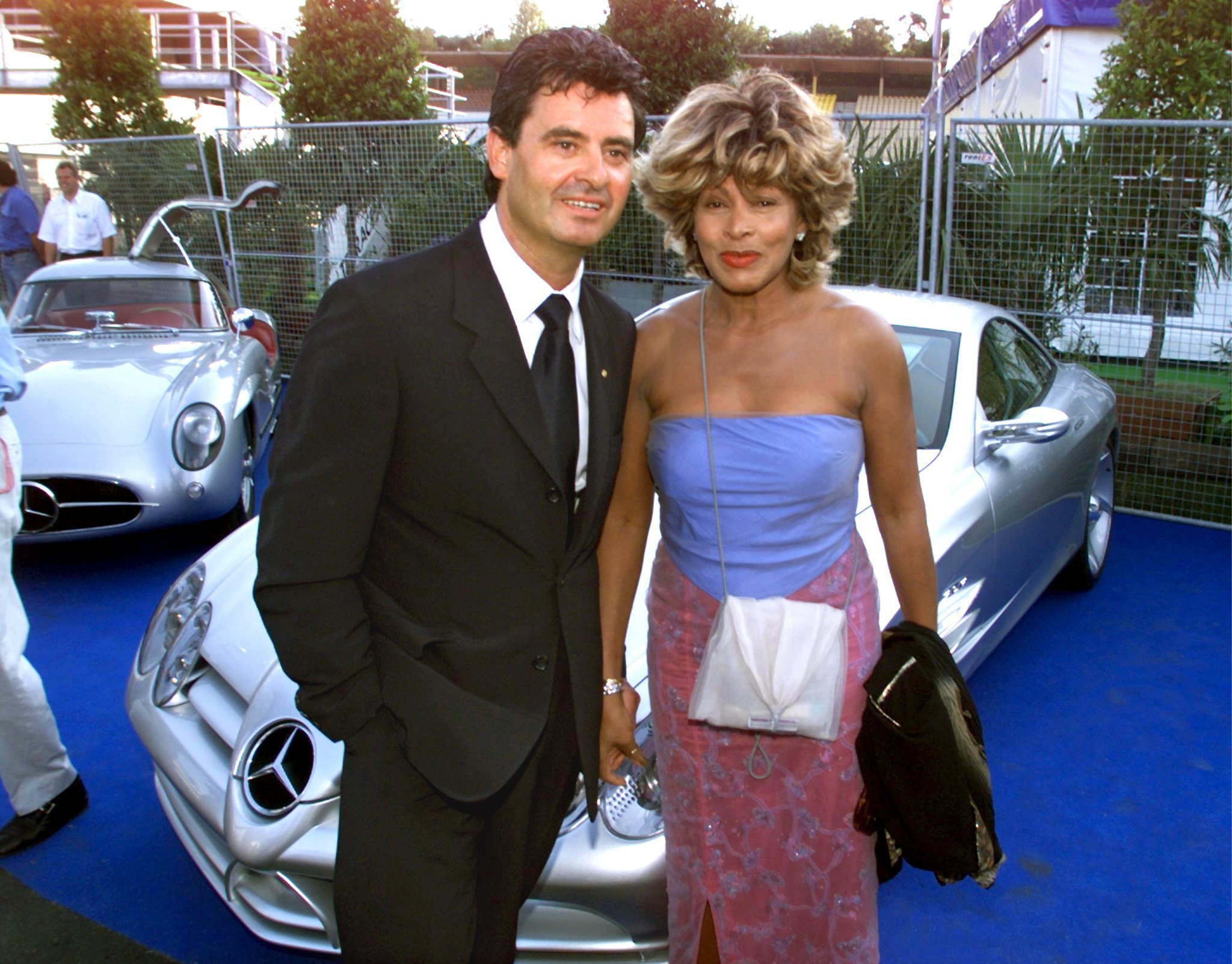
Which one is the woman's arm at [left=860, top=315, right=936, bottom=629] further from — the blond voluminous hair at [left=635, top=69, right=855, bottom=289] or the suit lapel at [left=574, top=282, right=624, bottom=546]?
the suit lapel at [left=574, top=282, right=624, bottom=546]

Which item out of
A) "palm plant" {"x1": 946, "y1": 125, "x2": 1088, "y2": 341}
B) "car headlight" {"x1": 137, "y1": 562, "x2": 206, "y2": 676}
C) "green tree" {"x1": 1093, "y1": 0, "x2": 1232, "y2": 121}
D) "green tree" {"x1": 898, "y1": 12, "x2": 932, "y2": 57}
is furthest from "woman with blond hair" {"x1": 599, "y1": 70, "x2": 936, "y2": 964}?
"green tree" {"x1": 898, "y1": 12, "x2": 932, "y2": 57}

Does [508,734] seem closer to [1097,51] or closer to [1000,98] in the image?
[1097,51]

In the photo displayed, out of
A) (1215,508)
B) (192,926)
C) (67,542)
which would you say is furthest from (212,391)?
(1215,508)

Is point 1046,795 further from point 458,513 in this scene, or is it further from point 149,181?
point 149,181

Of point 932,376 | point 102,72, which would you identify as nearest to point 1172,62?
point 932,376

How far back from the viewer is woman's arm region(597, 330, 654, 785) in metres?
1.90

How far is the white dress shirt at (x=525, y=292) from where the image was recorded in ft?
5.27

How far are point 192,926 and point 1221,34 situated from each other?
7.36 metres

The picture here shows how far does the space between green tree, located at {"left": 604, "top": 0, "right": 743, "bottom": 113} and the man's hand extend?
8.65 metres

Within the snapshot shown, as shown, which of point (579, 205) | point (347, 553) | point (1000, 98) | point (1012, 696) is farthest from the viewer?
point (1000, 98)

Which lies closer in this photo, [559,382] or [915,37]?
[559,382]

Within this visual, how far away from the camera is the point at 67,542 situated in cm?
552

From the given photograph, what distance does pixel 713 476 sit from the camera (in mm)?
1776

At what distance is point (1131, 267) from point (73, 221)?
29.2ft
